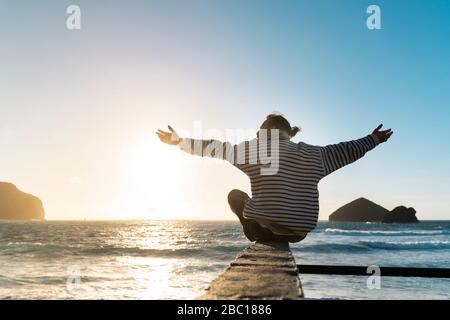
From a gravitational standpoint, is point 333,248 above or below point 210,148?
below

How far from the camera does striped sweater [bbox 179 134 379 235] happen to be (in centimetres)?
373

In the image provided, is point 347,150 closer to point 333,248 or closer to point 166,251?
point 333,248

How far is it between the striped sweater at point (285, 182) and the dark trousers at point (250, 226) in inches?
6.1

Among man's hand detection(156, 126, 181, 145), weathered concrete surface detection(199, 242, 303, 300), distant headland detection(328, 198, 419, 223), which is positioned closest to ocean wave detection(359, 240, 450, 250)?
man's hand detection(156, 126, 181, 145)

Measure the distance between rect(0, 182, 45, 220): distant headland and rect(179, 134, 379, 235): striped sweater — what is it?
617 ft

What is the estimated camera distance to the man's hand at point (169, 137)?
4277mm

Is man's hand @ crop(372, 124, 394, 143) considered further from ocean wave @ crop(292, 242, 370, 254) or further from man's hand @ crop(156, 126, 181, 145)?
ocean wave @ crop(292, 242, 370, 254)

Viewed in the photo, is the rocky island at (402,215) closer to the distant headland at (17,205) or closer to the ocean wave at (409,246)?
the ocean wave at (409,246)

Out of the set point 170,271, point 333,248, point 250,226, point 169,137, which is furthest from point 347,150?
point 333,248

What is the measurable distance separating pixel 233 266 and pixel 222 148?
5.51 ft

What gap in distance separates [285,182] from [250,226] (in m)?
0.67

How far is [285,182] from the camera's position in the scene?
372 cm

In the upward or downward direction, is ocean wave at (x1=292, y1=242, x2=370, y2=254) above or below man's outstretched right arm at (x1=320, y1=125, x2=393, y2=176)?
below

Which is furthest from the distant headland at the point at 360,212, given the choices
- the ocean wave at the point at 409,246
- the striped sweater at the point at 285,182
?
the striped sweater at the point at 285,182
